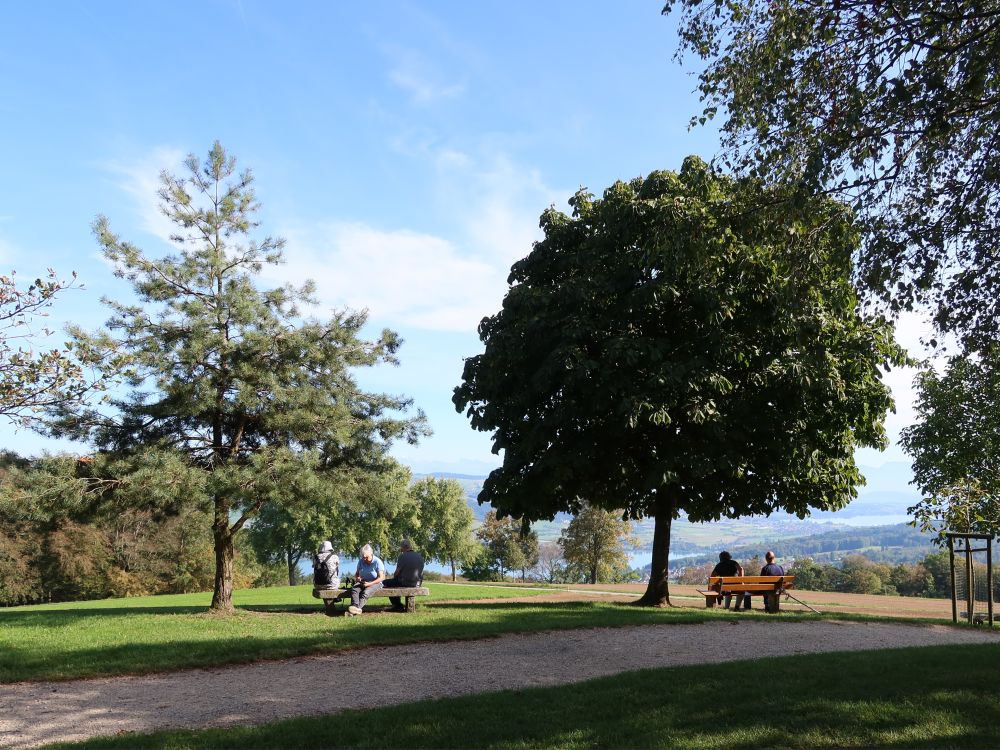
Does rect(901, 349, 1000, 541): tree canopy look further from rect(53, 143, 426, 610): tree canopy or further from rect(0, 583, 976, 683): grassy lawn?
rect(53, 143, 426, 610): tree canopy

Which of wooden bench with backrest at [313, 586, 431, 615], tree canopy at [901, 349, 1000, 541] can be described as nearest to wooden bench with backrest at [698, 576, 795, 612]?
tree canopy at [901, 349, 1000, 541]

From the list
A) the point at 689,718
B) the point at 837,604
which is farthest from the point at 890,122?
the point at 837,604

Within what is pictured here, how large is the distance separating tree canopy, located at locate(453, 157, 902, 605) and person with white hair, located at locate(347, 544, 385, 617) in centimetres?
348

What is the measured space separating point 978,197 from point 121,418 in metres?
15.2

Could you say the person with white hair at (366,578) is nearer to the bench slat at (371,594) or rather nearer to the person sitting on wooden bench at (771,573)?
the bench slat at (371,594)

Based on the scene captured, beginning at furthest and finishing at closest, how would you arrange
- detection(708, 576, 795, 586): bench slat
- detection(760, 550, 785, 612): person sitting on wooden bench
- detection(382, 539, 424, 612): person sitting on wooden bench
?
detection(760, 550, 785, 612): person sitting on wooden bench
detection(708, 576, 795, 586): bench slat
detection(382, 539, 424, 612): person sitting on wooden bench

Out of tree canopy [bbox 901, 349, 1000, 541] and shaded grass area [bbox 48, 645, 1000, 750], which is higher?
tree canopy [bbox 901, 349, 1000, 541]

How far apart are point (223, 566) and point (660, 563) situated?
34.6ft

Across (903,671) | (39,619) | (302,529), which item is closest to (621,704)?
(903,671)

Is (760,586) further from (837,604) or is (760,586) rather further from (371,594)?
(371,594)

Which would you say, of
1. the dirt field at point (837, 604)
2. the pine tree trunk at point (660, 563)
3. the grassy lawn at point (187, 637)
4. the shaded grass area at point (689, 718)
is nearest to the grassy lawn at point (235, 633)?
the grassy lawn at point (187, 637)

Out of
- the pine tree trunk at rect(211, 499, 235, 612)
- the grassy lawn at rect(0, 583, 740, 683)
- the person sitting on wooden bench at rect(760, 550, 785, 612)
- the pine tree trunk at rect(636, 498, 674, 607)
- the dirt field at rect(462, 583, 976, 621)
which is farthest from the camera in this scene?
the dirt field at rect(462, 583, 976, 621)

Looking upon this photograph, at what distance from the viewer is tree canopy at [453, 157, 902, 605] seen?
617 inches

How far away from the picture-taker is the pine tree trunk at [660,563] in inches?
724
